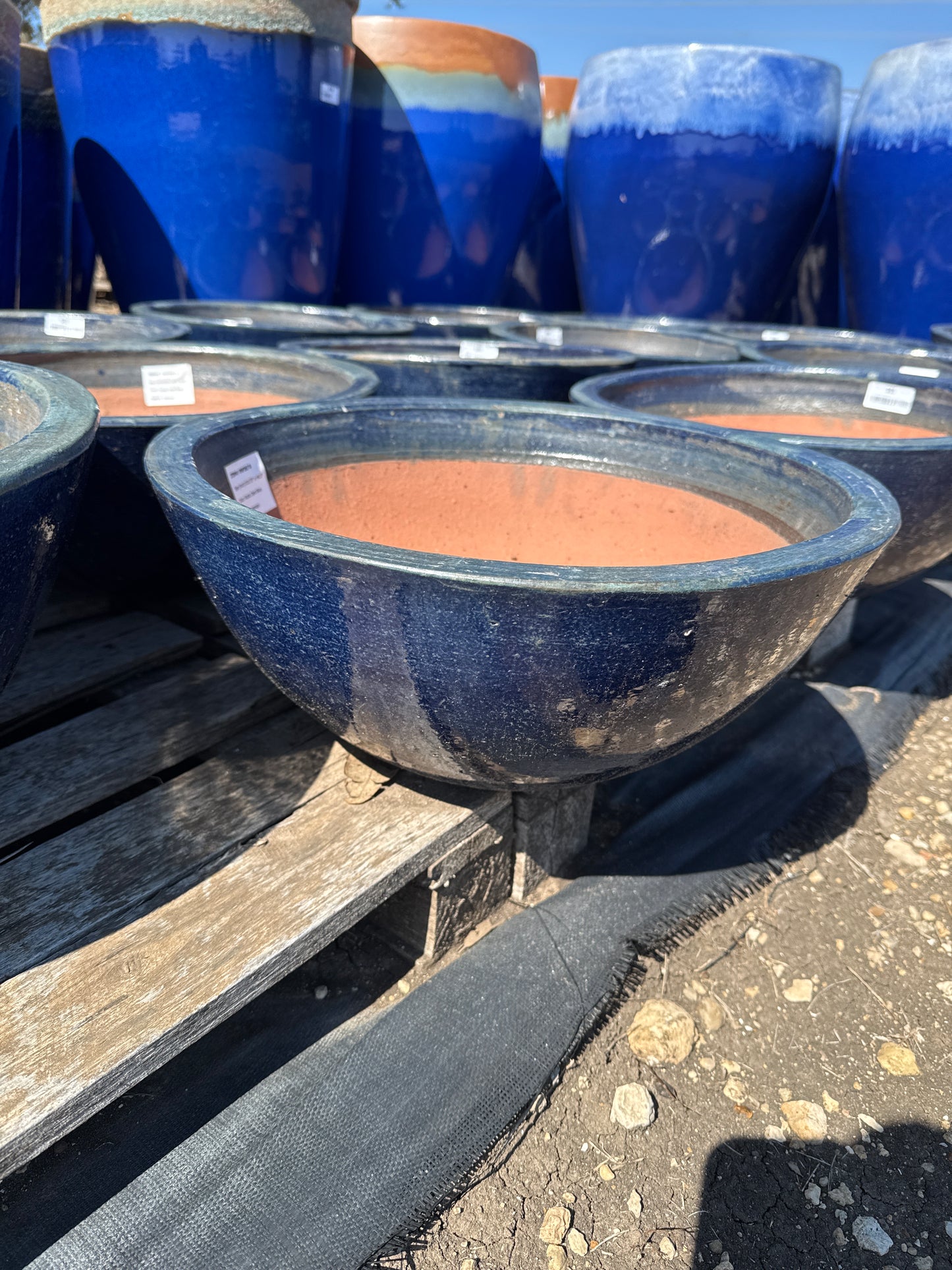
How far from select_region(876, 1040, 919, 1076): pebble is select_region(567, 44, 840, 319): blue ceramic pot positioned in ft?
11.0

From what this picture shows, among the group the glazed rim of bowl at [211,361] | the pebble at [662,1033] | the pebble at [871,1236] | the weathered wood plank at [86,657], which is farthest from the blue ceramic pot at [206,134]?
the pebble at [871,1236]

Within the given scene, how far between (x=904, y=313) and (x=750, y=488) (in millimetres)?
3076

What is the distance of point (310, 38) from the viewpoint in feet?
9.61

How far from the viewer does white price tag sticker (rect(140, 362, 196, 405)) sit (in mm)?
1699

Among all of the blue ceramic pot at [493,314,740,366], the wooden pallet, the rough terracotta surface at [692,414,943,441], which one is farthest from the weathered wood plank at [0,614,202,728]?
the blue ceramic pot at [493,314,740,366]

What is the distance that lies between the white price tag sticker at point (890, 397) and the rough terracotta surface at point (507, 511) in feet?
3.22

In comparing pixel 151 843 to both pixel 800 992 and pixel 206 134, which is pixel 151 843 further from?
pixel 206 134

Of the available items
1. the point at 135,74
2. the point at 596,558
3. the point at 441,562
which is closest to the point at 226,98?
the point at 135,74

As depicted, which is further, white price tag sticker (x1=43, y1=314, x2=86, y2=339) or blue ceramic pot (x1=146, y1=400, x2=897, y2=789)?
white price tag sticker (x1=43, y1=314, x2=86, y2=339)

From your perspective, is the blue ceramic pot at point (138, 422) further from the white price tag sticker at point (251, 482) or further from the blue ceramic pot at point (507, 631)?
the blue ceramic pot at point (507, 631)

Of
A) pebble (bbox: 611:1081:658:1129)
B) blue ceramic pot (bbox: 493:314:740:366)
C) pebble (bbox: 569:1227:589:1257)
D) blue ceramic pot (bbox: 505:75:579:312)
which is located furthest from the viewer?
blue ceramic pot (bbox: 505:75:579:312)

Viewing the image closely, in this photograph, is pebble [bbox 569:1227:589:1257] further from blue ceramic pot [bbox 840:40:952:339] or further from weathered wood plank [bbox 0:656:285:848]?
blue ceramic pot [bbox 840:40:952:339]

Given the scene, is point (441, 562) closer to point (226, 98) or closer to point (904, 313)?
point (226, 98)

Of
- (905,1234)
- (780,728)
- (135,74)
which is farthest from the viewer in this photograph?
(135,74)
